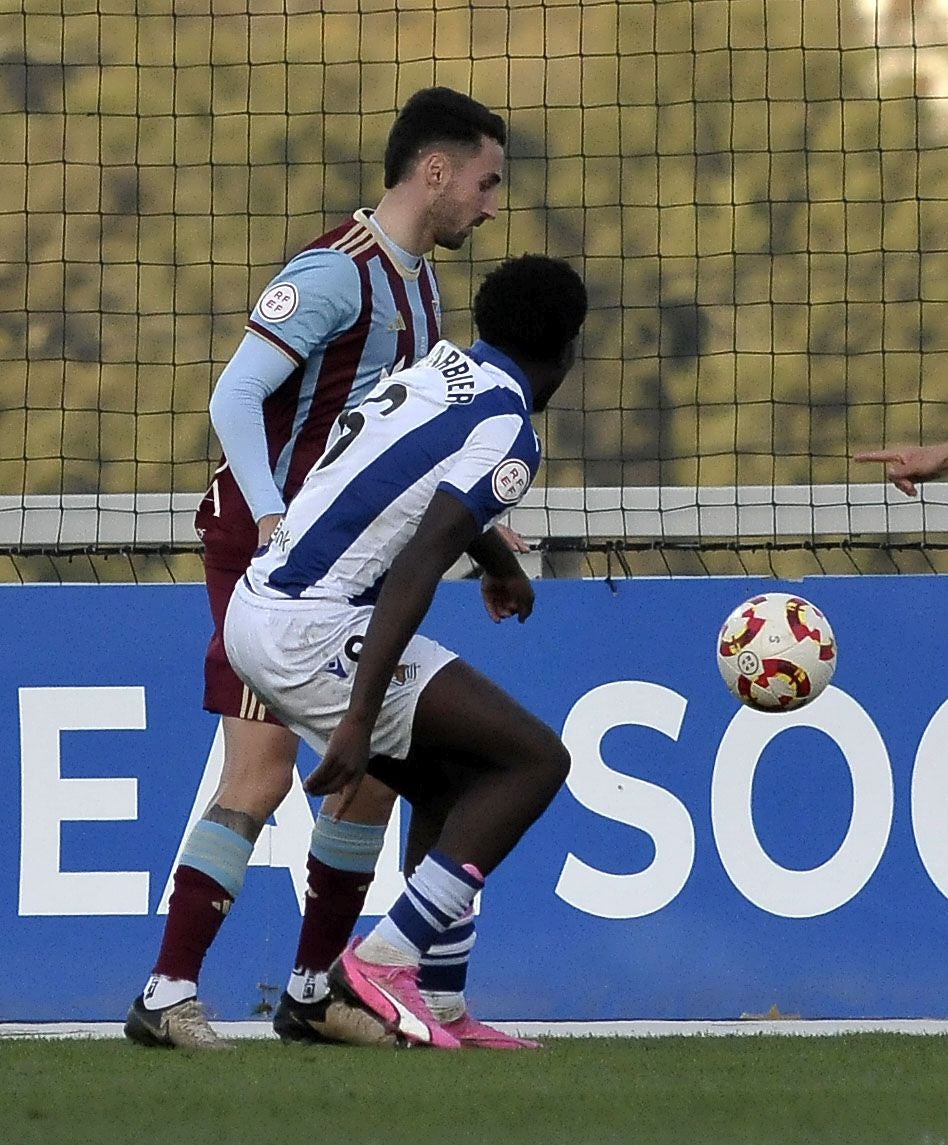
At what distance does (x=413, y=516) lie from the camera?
15.5 ft

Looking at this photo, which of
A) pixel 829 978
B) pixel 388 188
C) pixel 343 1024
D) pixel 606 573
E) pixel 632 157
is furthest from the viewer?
pixel 632 157

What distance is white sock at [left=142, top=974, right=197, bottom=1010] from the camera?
4934 mm

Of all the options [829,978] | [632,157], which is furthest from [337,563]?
[632,157]

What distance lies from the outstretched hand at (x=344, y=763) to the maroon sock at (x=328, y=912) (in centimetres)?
70

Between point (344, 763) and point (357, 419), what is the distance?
779 mm

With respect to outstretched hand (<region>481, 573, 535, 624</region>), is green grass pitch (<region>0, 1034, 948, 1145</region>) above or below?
below

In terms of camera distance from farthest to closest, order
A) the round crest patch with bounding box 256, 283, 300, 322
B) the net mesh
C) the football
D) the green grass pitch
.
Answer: the net mesh → the football → the round crest patch with bounding box 256, 283, 300, 322 → the green grass pitch

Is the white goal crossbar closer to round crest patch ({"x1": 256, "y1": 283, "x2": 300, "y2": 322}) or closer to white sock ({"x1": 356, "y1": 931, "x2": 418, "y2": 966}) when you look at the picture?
round crest patch ({"x1": 256, "y1": 283, "x2": 300, "y2": 322})

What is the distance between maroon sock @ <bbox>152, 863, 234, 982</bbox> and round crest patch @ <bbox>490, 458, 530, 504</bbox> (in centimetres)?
110

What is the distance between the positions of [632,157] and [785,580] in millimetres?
1633

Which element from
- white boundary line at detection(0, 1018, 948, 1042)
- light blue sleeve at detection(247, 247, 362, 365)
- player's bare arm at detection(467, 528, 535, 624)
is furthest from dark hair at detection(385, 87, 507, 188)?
white boundary line at detection(0, 1018, 948, 1042)

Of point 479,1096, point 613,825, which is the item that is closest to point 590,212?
point 613,825

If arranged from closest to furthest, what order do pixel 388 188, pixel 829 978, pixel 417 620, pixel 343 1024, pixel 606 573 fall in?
pixel 417 620 < pixel 343 1024 < pixel 388 188 < pixel 829 978 < pixel 606 573

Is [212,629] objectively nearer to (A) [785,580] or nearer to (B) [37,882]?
(B) [37,882]
